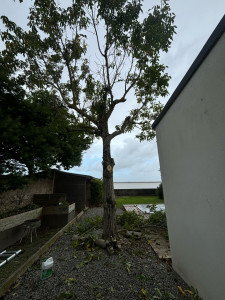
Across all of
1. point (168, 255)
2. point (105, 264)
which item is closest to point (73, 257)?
point (105, 264)

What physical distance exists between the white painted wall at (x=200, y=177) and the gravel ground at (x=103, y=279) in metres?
0.46

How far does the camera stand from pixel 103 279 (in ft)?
8.02

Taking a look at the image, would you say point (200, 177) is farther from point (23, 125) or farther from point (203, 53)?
point (23, 125)

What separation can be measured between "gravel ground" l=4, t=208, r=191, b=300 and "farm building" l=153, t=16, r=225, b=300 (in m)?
0.46

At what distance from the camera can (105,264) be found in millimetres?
2924

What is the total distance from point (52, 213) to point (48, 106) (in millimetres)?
5480

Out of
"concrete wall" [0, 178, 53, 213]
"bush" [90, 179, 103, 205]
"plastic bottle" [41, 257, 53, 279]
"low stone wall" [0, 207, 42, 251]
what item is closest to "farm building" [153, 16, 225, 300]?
"plastic bottle" [41, 257, 53, 279]

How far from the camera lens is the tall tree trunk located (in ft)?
13.1

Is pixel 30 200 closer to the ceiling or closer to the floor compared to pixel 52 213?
closer to the ceiling

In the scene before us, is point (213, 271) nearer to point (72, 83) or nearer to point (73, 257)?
point (73, 257)

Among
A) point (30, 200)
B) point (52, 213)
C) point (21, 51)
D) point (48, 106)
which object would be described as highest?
point (21, 51)

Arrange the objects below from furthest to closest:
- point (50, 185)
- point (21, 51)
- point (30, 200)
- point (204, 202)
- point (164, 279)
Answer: point (50, 185), point (30, 200), point (21, 51), point (164, 279), point (204, 202)

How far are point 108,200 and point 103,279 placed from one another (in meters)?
1.88

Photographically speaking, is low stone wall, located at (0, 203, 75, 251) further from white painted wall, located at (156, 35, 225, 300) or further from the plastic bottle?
white painted wall, located at (156, 35, 225, 300)
